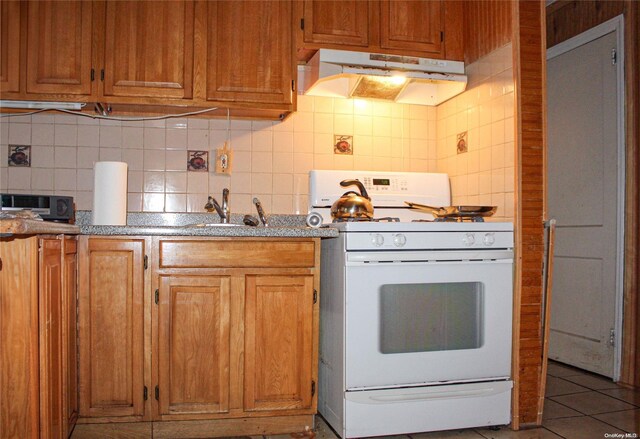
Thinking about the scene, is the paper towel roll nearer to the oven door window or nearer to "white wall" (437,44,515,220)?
the oven door window

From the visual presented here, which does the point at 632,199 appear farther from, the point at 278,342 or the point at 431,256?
the point at 278,342

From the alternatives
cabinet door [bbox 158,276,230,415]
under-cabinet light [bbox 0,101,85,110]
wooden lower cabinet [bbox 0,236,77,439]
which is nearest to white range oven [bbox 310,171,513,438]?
cabinet door [bbox 158,276,230,415]

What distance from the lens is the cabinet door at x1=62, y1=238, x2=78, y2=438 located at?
1.80m

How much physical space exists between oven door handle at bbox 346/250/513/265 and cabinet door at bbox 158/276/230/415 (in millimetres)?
542

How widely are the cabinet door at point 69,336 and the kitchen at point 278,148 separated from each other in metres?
0.79

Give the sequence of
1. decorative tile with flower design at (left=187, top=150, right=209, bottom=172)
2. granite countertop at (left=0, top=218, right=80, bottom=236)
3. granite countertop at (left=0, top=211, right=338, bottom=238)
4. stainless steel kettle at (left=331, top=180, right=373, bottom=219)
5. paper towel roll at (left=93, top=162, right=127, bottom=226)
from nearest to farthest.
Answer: granite countertop at (left=0, top=218, right=80, bottom=236) → granite countertop at (left=0, top=211, right=338, bottom=238) → paper towel roll at (left=93, top=162, right=127, bottom=226) → stainless steel kettle at (left=331, top=180, right=373, bottom=219) → decorative tile with flower design at (left=187, top=150, right=209, bottom=172)

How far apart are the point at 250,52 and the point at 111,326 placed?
4.64 ft

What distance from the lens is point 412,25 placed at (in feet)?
9.04

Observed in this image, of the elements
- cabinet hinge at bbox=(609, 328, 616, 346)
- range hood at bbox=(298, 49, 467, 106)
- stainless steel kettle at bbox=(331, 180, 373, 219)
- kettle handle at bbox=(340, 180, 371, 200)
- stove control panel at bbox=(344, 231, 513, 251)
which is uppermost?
range hood at bbox=(298, 49, 467, 106)

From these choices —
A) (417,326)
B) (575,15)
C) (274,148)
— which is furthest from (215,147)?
(575,15)

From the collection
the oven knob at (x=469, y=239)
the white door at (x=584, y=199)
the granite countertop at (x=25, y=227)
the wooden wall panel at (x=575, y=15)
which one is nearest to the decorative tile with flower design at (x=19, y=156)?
the granite countertop at (x=25, y=227)

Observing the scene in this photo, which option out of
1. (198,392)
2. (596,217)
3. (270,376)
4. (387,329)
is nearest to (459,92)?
(596,217)

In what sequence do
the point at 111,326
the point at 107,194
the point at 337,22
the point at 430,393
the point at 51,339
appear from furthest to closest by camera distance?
1. the point at 337,22
2. the point at 107,194
3. the point at 430,393
4. the point at 111,326
5. the point at 51,339

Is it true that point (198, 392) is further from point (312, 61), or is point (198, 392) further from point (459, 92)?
point (459, 92)
